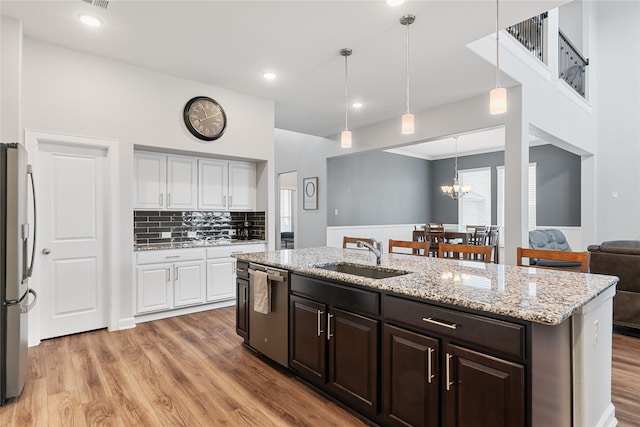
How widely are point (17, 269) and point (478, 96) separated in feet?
16.9

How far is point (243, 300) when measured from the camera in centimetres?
324

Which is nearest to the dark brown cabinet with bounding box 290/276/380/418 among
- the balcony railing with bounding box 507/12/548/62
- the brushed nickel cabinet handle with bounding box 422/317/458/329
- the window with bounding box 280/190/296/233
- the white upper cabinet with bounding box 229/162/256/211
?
the brushed nickel cabinet handle with bounding box 422/317/458/329

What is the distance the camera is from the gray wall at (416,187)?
7.65 meters

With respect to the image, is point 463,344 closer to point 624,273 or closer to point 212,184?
point 624,273

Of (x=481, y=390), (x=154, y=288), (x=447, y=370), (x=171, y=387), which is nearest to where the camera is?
(x=481, y=390)

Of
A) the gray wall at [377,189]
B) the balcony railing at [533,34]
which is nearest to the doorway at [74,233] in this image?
the gray wall at [377,189]

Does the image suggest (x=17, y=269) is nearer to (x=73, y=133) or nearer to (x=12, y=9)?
(x=73, y=133)

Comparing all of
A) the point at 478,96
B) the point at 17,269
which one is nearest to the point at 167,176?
the point at 17,269

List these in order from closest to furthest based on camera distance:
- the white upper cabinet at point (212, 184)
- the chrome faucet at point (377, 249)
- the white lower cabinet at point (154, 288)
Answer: the chrome faucet at point (377, 249)
the white lower cabinet at point (154, 288)
the white upper cabinet at point (212, 184)

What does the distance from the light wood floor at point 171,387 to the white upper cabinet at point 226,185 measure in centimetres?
193

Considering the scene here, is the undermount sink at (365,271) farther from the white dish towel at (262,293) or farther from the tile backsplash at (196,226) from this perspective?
the tile backsplash at (196,226)

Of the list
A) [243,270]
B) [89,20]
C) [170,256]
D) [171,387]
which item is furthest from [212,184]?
[171,387]

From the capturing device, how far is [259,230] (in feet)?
17.1

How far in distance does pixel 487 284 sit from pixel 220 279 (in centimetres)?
354
